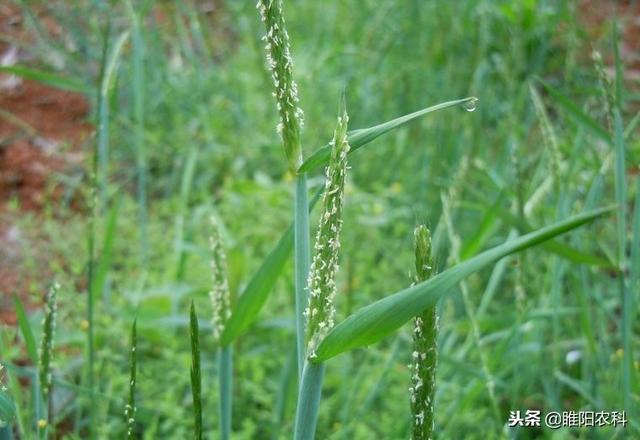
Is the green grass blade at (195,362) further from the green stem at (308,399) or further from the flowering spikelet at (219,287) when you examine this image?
the flowering spikelet at (219,287)

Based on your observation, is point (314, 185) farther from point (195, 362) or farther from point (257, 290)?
point (195, 362)

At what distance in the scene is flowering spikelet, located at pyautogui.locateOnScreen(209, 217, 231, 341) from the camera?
0.99 m

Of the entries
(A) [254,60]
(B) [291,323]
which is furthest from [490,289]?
(A) [254,60]

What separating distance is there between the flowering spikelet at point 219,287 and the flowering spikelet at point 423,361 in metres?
0.28

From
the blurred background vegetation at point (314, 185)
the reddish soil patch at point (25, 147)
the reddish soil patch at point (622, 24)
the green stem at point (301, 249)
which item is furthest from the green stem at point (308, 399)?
the reddish soil patch at point (622, 24)

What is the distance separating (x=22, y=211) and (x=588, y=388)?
5.56 feet

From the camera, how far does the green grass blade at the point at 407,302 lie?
0.76m

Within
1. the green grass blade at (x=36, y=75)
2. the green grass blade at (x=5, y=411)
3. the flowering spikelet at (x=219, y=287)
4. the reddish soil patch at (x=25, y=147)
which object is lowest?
the green grass blade at (x=5, y=411)

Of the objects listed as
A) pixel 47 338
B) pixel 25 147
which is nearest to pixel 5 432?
pixel 47 338

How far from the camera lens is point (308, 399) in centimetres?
82

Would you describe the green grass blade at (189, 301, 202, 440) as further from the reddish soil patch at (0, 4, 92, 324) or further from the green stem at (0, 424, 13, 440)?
the reddish soil patch at (0, 4, 92, 324)

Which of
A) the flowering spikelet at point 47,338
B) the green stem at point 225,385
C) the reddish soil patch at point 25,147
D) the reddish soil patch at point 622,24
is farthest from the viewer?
the reddish soil patch at point 622,24

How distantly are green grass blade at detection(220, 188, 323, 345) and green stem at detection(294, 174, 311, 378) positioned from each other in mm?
130

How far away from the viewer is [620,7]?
4.01 metres
